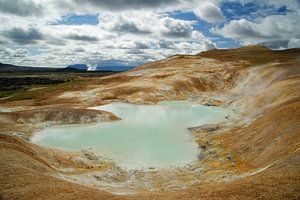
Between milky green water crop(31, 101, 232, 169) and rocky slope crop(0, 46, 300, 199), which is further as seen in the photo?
milky green water crop(31, 101, 232, 169)

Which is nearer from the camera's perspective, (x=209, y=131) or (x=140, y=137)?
(x=140, y=137)

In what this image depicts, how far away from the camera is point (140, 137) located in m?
49.6

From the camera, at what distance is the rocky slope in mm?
21938

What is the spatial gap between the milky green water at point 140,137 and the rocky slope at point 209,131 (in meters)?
2.82

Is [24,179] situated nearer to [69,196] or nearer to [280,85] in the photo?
[69,196]

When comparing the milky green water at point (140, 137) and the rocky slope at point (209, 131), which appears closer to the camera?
the rocky slope at point (209, 131)

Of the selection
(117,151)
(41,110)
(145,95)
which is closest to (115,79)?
(145,95)

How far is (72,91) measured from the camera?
91.4m

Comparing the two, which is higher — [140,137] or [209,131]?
[209,131]

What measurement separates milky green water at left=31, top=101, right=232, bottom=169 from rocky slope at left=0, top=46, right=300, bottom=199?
9.24 feet

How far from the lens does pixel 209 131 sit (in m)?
52.6

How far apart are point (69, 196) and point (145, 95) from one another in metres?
62.9

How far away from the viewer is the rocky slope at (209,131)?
2194cm

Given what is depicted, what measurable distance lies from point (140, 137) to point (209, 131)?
38.4 ft
